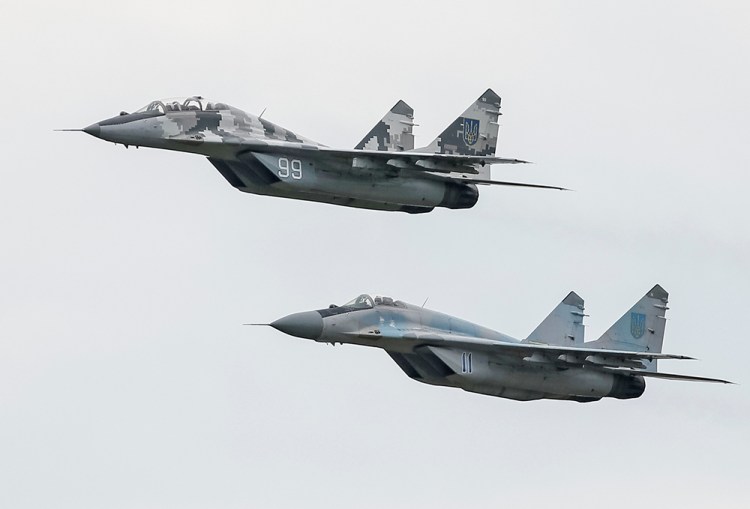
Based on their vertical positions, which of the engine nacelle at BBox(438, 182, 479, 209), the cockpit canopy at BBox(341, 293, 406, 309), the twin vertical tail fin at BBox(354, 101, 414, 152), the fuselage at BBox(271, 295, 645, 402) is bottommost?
the fuselage at BBox(271, 295, 645, 402)

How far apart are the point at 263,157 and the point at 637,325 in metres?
13.3

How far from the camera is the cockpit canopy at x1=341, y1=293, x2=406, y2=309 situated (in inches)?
2448

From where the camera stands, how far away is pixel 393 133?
218ft

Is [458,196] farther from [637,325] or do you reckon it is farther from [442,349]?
[637,325]

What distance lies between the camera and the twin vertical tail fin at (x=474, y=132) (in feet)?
222

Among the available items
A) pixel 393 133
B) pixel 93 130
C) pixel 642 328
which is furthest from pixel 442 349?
pixel 93 130

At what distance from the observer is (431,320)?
6334 centimetres

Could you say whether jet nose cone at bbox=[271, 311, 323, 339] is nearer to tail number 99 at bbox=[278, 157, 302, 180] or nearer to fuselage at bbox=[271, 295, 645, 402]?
fuselage at bbox=[271, 295, 645, 402]

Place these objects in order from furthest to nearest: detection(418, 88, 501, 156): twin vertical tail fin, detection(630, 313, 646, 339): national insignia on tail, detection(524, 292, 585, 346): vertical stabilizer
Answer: detection(630, 313, 646, 339): national insignia on tail, detection(418, 88, 501, 156): twin vertical tail fin, detection(524, 292, 585, 346): vertical stabilizer

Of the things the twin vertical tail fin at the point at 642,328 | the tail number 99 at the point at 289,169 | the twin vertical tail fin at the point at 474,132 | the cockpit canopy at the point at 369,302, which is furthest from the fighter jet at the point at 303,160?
the twin vertical tail fin at the point at 642,328

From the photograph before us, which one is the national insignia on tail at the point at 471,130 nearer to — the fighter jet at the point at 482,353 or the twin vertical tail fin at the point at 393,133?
the twin vertical tail fin at the point at 393,133

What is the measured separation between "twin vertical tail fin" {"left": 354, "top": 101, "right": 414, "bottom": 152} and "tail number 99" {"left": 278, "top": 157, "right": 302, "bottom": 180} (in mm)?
3031

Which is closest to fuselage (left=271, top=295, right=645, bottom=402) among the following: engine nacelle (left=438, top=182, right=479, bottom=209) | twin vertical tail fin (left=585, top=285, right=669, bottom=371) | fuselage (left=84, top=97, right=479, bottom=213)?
twin vertical tail fin (left=585, top=285, right=669, bottom=371)

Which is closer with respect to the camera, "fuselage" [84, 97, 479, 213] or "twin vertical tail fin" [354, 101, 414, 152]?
"fuselage" [84, 97, 479, 213]
